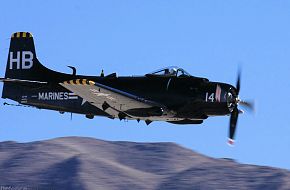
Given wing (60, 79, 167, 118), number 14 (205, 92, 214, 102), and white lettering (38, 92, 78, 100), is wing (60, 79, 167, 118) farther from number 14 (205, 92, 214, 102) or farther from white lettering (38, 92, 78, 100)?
number 14 (205, 92, 214, 102)

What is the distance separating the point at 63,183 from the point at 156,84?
126513 mm

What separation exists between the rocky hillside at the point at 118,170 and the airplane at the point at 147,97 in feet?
369

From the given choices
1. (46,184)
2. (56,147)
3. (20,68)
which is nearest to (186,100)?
(20,68)

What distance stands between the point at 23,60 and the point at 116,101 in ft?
20.7

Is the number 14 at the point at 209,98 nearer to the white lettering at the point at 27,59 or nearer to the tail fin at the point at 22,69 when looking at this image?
the tail fin at the point at 22,69

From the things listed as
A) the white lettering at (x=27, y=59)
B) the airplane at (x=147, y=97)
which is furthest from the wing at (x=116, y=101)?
the white lettering at (x=27, y=59)

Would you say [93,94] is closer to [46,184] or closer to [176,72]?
[176,72]

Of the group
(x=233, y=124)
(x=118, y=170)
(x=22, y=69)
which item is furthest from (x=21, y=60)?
(x=118, y=170)

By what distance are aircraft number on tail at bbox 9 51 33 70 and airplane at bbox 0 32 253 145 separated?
166cm

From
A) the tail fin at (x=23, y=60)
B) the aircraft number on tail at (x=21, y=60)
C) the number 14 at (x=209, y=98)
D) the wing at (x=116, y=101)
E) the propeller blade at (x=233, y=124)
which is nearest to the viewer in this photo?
the wing at (x=116, y=101)

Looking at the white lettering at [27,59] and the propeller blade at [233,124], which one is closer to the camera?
the propeller blade at [233,124]

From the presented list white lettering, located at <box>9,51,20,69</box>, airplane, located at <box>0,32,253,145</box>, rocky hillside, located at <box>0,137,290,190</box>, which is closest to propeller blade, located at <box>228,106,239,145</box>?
airplane, located at <box>0,32,253,145</box>

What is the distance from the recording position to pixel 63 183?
15638 centimetres

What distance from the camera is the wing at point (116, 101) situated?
3064cm
